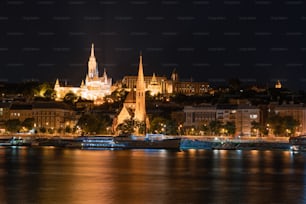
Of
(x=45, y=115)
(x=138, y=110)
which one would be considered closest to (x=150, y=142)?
(x=138, y=110)

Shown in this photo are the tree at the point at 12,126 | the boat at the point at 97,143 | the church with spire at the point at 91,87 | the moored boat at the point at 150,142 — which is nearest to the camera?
the moored boat at the point at 150,142

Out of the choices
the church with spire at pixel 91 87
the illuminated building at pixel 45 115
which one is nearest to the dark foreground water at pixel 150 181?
the illuminated building at pixel 45 115

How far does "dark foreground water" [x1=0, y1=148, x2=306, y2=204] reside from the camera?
2548 cm

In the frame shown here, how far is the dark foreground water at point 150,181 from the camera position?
83.6ft

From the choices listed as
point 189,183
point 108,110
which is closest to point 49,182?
point 189,183

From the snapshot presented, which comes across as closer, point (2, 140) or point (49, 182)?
point (49, 182)

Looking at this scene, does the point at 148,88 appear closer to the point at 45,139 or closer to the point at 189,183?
the point at 45,139

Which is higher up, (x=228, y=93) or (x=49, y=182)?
(x=228, y=93)

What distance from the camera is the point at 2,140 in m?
70.9

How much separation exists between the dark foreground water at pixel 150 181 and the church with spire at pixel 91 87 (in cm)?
6531

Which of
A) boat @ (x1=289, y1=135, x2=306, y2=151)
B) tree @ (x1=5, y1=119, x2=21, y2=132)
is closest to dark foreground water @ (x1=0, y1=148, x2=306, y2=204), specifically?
boat @ (x1=289, y1=135, x2=306, y2=151)

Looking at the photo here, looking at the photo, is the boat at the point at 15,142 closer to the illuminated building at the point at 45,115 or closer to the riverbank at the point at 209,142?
the riverbank at the point at 209,142

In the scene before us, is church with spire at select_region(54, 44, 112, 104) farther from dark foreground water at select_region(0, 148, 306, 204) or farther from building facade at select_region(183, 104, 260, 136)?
dark foreground water at select_region(0, 148, 306, 204)

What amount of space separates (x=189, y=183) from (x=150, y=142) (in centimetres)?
3405
